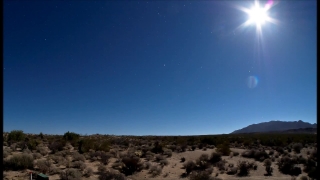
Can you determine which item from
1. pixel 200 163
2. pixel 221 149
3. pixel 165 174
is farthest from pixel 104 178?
pixel 221 149

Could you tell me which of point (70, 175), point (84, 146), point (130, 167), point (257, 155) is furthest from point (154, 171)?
point (257, 155)

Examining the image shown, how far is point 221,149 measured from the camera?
90.2ft

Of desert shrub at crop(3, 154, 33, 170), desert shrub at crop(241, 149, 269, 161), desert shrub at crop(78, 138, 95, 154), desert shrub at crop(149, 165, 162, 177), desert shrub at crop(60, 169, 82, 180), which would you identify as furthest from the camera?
desert shrub at crop(78, 138, 95, 154)

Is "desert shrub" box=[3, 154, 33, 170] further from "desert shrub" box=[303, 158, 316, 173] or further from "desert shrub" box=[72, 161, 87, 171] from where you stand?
"desert shrub" box=[303, 158, 316, 173]

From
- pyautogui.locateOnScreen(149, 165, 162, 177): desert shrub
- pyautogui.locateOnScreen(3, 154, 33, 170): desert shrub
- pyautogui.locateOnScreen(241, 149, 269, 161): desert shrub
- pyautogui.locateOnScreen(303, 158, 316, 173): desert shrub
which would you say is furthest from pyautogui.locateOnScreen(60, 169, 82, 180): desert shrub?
pyautogui.locateOnScreen(241, 149, 269, 161): desert shrub

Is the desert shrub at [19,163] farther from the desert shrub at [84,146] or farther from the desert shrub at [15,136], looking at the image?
the desert shrub at [15,136]

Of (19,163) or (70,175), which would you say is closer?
(70,175)

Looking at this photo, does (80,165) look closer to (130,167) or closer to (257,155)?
(130,167)

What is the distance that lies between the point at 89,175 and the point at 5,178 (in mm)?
4430

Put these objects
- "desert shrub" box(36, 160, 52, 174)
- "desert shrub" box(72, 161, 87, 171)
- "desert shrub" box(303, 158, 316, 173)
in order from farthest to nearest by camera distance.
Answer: "desert shrub" box(303, 158, 316, 173)
"desert shrub" box(72, 161, 87, 171)
"desert shrub" box(36, 160, 52, 174)

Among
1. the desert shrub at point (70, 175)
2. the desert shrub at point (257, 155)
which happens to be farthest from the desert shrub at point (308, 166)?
the desert shrub at point (70, 175)

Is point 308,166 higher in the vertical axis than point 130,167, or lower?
lower

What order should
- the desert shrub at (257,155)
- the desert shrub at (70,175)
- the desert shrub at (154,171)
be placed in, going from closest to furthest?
1. the desert shrub at (70,175)
2. the desert shrub at (154,171)
3. the desert shrub at (257,155)

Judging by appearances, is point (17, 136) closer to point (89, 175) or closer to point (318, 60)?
point (89, 175)
